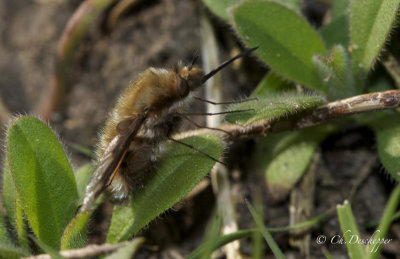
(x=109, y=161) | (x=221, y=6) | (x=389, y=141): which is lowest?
(x=389, y=141)

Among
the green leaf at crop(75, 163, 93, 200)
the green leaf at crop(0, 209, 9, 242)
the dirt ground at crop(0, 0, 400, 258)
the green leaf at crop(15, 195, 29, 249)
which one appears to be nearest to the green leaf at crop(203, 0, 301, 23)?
the dirt ground at crop(0, 0, 400, 258)

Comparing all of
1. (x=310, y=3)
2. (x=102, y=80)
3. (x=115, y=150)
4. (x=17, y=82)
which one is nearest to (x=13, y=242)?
(x=115, y=150)

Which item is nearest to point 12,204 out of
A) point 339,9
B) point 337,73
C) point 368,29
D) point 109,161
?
point 109,161

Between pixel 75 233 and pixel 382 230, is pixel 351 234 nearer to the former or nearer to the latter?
pixel 382 230

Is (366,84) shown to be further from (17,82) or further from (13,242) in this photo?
(17,82)

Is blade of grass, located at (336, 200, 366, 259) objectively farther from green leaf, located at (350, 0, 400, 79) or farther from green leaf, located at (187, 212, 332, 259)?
green leaf, located at (350, 0, 400, 79)

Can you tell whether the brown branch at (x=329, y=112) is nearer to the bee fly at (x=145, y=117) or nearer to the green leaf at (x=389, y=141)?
the green leaf at (x=389, y=141)
